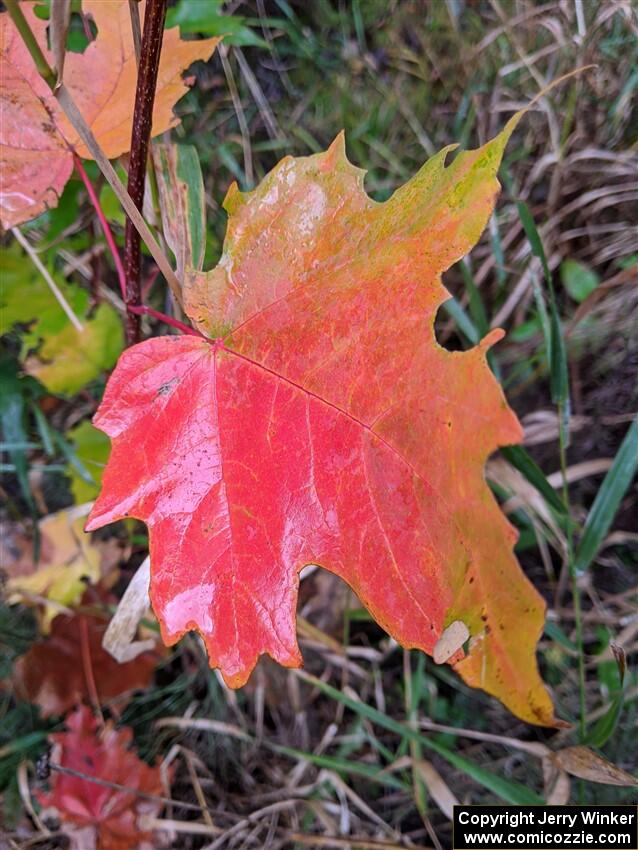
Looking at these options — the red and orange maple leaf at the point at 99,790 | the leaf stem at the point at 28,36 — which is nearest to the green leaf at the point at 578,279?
the leaf stem at the point at 28,36

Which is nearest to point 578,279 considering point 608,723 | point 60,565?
point 608,723

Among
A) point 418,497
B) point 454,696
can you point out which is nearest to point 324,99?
point 418,497

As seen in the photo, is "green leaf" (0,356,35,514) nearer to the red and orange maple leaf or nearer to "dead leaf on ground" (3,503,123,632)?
"dead leaf on ground" (3,503,123,632)

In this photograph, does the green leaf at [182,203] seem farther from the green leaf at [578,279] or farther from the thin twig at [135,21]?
the green leaf at [578,279]

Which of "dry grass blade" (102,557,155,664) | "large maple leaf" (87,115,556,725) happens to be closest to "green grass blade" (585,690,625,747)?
"large maple leaf" (87,115,556,725)

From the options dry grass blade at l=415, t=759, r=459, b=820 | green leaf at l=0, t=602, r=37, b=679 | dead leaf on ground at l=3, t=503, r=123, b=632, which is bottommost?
dry grass blade at l=415, t=759, r=459, b=820

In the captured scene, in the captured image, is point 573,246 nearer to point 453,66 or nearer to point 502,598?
point 453,66
